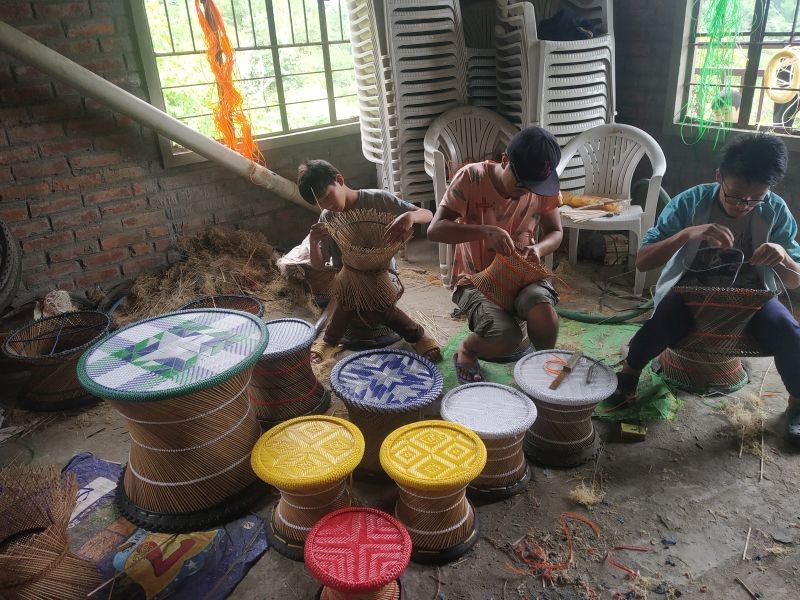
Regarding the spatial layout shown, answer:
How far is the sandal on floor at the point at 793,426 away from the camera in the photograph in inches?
105

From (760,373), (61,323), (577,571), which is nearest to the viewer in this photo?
(577,571)

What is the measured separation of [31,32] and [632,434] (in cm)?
464

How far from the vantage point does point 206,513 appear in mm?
2410

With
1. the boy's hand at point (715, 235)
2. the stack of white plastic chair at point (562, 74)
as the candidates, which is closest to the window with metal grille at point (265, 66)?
the stack of white plastic chair at point (562, 74)

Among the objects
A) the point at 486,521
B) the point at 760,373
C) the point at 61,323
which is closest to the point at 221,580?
the point at 486,521

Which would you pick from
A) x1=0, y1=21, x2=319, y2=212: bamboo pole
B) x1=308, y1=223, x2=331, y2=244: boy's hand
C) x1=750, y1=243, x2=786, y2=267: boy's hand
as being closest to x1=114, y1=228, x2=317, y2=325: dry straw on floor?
x1=0, y1=21, x2=319, y2=212: bamboo pole

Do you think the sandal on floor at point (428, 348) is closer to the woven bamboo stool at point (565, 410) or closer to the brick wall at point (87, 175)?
the woven bamboo stool at point (565, 410)

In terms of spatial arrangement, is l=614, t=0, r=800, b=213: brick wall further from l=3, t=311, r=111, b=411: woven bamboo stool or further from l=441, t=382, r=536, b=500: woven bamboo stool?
l=3, t=311, r=111, b=411: woven bamboo stool

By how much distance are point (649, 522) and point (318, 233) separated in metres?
2.29

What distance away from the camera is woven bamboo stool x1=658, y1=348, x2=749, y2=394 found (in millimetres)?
3105

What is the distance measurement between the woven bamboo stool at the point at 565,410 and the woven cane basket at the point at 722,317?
56 cm

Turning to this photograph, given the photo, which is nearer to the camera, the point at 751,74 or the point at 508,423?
the point at 508,423

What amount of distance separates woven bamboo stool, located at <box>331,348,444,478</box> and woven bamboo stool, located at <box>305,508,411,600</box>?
53 cm

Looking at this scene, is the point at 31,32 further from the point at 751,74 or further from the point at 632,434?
the point at 751,74
